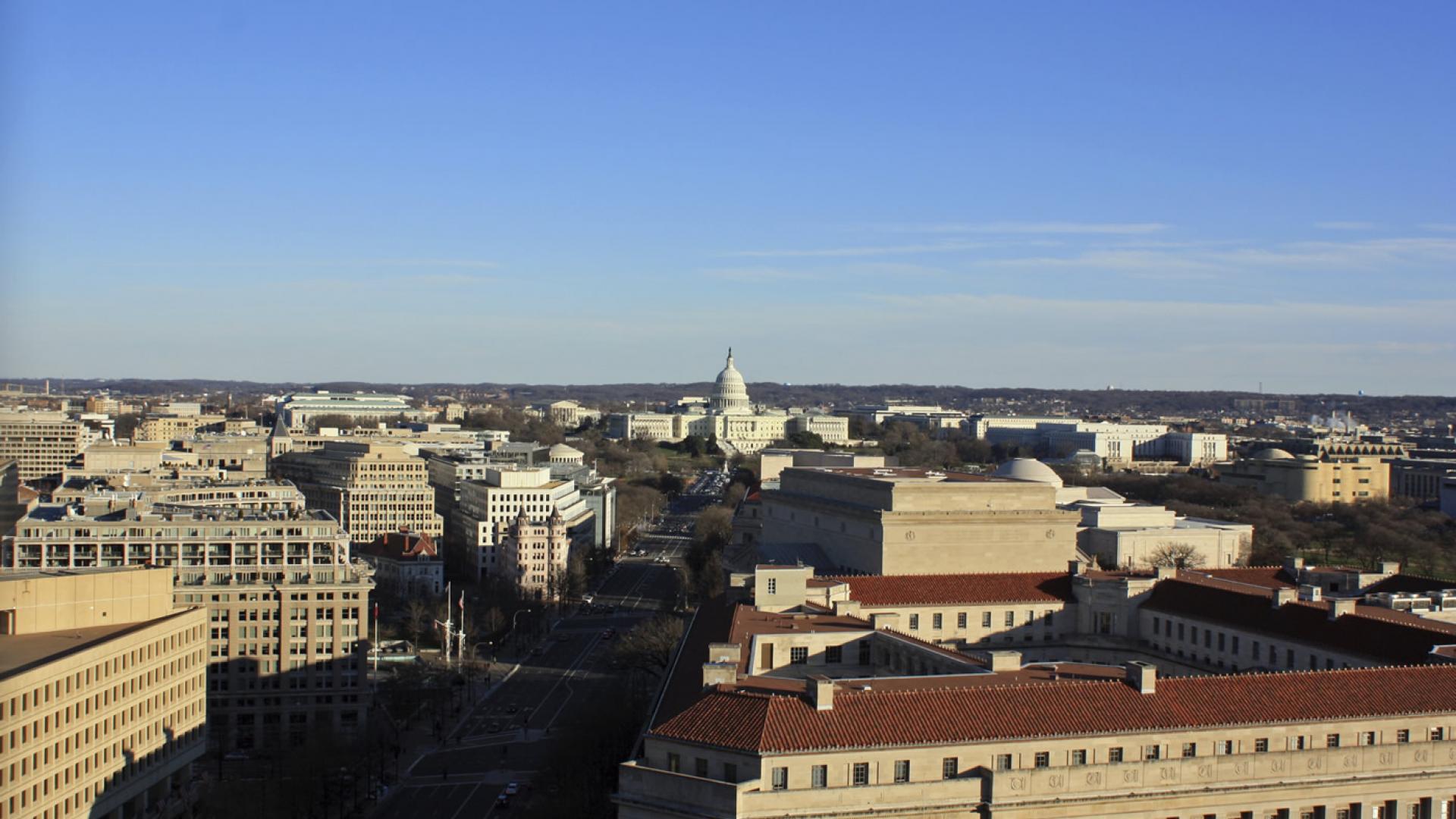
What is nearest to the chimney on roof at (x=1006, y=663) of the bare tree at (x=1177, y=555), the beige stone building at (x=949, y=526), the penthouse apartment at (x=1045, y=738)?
the penthouse apartment at (x=1045, y=738)

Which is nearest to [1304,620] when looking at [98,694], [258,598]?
[98,694]

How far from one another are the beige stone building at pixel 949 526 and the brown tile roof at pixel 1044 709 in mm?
21988

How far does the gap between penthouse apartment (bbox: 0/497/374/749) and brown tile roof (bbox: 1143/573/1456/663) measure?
78.7ft

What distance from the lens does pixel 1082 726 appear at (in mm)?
25828

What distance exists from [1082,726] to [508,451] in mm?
83104

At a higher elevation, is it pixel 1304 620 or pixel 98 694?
pixel 1304 620

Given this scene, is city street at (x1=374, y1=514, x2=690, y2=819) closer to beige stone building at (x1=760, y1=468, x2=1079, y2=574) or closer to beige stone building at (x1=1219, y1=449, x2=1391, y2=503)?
beige stone building at (x1=760, y1=468, x2=1079, y2=574)

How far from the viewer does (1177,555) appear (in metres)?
65.6

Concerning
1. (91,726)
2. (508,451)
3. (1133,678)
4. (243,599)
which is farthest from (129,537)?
(508,451)

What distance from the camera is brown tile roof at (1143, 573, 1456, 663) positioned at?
3394 centimetres

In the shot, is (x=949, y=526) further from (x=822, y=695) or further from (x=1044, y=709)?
(x=822, y=695)

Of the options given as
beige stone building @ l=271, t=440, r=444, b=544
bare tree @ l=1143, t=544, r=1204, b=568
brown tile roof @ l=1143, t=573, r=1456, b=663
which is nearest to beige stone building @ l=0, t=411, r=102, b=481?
beige stone building @ l=271, t=440, r=444, b=544

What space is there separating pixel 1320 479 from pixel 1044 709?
93.3 meters

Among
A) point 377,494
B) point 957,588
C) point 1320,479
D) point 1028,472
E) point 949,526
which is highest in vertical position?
point 1028,472
